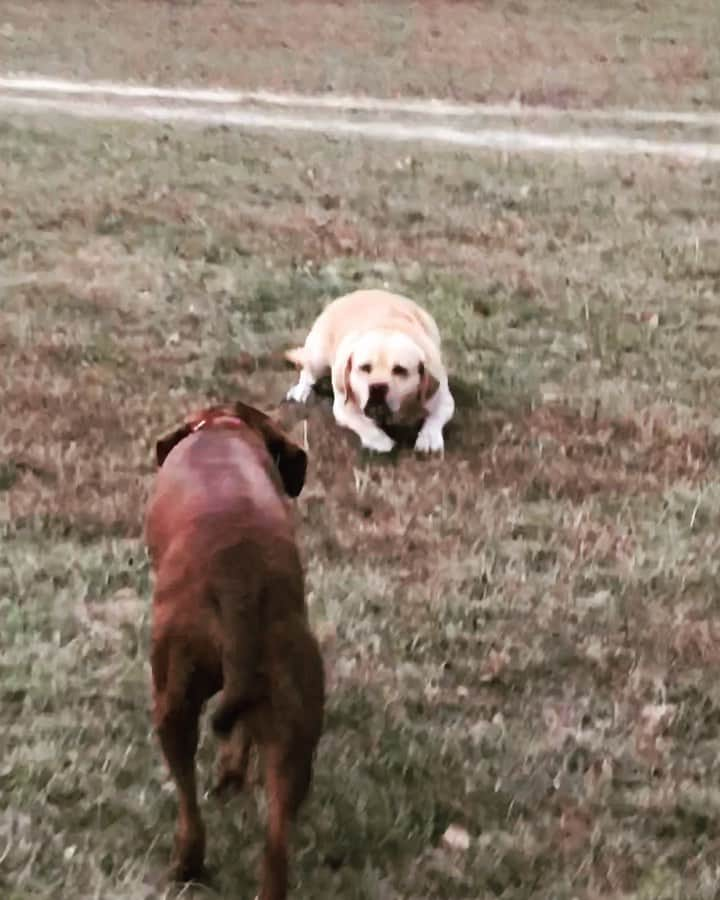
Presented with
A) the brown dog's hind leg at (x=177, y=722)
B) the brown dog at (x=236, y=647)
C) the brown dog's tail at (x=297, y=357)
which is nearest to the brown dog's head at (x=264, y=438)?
the brown dog at (x=236, y=647)

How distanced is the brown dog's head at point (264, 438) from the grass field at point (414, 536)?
Answer: 475 millimetres

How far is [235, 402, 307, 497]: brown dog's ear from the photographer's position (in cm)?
271

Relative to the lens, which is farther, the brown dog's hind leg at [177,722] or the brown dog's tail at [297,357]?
the brown dog's tail at [297,357]

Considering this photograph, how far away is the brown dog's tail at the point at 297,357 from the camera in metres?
4.42

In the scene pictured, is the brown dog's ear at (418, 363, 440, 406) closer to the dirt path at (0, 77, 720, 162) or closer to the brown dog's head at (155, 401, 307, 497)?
the brown dog's head at (155, 401, 307, 497)

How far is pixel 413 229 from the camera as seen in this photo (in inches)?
236

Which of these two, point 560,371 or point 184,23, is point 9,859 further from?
point 184,23

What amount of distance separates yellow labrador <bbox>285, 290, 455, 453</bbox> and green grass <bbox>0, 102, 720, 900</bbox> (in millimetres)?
94

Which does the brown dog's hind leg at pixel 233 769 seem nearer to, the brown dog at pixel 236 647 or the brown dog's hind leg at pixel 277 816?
the brown dog at pixel 236 647

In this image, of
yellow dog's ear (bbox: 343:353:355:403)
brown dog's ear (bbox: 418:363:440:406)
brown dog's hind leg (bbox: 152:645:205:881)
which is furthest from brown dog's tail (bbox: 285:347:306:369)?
brown dog's hind leg (bbox: 152:645:205:881)

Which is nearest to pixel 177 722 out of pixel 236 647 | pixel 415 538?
pixel 236 647

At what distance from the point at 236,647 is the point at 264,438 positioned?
0.72m

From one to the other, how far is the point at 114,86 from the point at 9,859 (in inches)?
276

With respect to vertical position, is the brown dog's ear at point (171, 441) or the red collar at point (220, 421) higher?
the red collar at point (220, 421)
